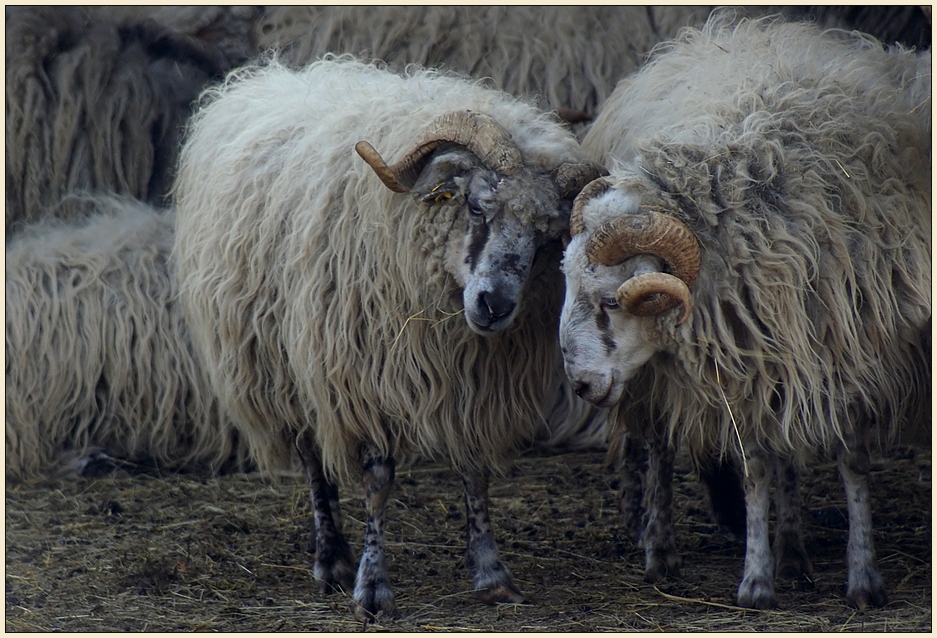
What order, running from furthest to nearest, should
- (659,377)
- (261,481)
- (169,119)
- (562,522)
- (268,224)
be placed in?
(169,119) → (261,481) → (562,522) → (268,224) → (659,377)

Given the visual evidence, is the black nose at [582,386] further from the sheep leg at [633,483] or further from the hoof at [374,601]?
the sheep leg at [633,483]

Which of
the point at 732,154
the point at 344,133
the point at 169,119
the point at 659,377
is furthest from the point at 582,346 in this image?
the point at 169,119

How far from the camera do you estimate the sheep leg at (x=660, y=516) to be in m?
5.20

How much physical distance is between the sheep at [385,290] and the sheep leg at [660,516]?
56cm

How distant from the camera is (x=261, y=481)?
22.9ft

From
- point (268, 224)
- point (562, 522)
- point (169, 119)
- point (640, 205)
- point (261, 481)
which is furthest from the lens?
point (169, 119)

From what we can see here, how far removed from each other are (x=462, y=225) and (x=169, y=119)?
13.2ft

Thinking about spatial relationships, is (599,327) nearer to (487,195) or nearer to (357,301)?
(487,195)

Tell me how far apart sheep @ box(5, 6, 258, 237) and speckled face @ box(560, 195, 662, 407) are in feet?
14.1

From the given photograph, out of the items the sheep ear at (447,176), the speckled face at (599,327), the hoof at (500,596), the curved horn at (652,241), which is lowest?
the hoof at (500,596)

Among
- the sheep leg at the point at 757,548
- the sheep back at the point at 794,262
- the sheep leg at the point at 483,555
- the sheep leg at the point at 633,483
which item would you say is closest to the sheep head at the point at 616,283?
the sheep back at the point at 794,262

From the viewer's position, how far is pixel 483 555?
4961mm

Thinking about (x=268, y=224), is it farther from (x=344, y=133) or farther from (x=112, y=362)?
(x=112, y=362)

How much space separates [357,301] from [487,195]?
73cm
